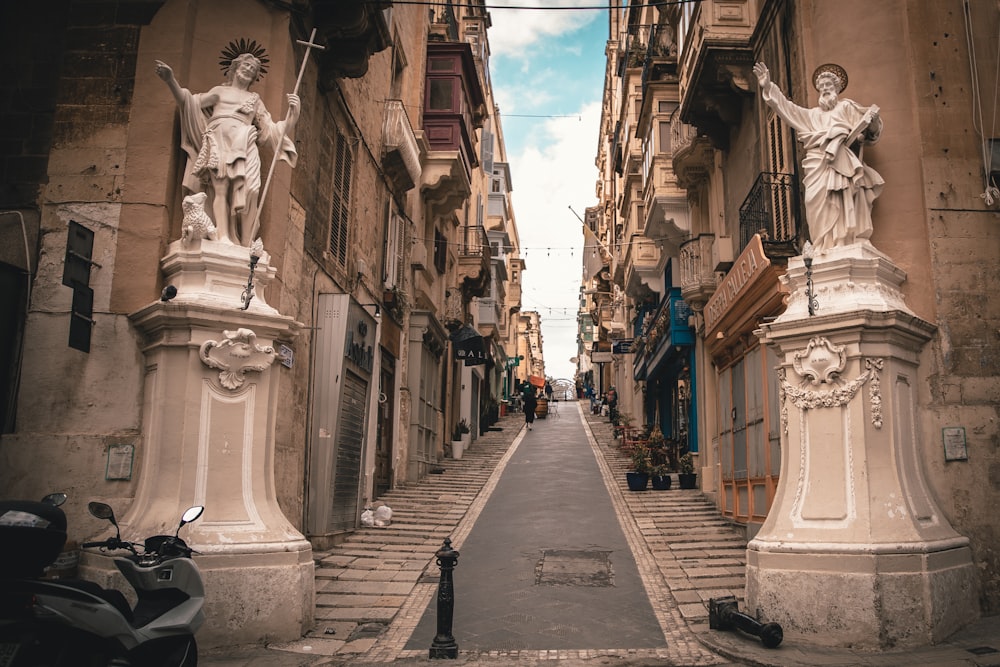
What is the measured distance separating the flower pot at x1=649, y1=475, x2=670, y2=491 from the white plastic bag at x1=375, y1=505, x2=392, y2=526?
243 inches

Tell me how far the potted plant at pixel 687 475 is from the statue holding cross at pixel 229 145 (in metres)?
11.5

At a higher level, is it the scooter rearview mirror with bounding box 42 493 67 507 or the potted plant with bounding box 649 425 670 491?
the potted plant with bounding box 649 425 670 491

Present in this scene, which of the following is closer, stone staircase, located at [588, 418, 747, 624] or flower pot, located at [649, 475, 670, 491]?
stone staircase, located at [588, 418, 747, 624]

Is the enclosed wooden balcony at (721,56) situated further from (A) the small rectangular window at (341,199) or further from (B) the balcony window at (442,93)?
(B) the balcony window at (442,93)

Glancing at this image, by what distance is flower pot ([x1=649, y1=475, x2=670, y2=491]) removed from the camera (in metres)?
17.4

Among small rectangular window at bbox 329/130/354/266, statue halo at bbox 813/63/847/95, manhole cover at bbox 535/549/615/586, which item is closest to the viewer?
statue halo at bbox 813/63/847/95

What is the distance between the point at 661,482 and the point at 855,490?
9624 mm

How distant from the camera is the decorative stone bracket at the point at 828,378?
8094 mm

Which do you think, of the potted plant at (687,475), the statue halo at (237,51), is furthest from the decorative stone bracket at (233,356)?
the potted plant at (687,475)

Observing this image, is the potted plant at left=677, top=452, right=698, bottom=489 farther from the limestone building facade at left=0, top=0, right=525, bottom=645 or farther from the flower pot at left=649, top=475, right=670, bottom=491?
the limestone building facade at left=0, top=0, right=525, bottom=645

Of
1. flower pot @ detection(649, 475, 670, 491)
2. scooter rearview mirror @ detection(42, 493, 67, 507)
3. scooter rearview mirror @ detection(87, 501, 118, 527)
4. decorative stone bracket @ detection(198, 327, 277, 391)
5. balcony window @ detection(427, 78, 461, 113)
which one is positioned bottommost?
scooter rearview mirror @ detection(87, 501, 118, 527)

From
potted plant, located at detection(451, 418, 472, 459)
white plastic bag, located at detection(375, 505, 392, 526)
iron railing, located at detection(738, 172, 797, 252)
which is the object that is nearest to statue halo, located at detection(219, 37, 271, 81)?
iron railing, located at detection(738, 172, 797, 252)

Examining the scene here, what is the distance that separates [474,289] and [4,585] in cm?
2568

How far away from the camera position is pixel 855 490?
26.1ft
